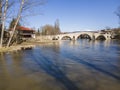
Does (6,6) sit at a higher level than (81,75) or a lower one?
higher

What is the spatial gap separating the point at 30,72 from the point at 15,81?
9.79 ft

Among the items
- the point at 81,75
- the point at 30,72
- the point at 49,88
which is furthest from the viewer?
the point at 30,72

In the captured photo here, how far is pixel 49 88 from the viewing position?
38.3 feet

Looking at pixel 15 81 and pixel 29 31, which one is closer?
pixel 15 81

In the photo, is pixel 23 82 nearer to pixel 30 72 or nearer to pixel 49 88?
pixel 49 88

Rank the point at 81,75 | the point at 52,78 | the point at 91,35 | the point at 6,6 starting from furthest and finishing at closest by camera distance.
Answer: the point at 91,35 → the point at 6,6 → the point at 81,75 → the point at 52,78

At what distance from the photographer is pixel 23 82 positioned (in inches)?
515

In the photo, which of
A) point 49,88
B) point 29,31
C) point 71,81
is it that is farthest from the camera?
point 29,31

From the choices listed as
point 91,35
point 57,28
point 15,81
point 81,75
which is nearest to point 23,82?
point 15,81

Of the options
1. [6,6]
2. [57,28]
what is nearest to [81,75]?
[6,6]

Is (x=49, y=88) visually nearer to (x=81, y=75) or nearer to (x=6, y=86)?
(x=6, y=86)

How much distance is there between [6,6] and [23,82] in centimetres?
2212

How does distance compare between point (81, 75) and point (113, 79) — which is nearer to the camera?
point (113, 79)

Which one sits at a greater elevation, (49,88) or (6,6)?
(6,6)
